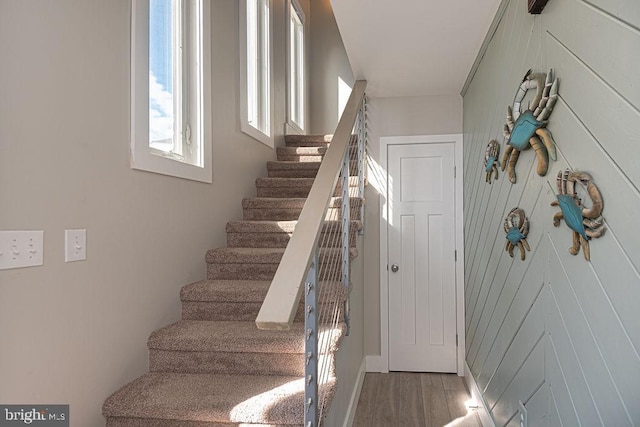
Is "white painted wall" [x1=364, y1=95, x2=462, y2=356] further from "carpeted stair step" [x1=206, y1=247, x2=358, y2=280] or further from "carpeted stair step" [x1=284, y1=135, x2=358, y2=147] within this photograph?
"carpeted stair step" [x1=206, y1=247, x2=358, y2=280]

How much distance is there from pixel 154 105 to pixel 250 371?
148cm

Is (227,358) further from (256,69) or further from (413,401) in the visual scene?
(256,69)

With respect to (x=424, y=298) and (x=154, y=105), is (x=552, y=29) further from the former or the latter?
(x=424, y=298)

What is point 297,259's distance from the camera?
135cm

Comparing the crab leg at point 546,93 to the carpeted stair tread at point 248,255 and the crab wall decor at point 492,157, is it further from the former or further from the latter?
the carpeted stair tread at point 248,255

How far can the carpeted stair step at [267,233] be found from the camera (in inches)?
117

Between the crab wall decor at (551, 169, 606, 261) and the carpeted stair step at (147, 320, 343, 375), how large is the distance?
1.12 m

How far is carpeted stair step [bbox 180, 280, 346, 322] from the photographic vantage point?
93.9 inches

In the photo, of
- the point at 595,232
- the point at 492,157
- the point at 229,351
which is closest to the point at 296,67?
the point at 492,157

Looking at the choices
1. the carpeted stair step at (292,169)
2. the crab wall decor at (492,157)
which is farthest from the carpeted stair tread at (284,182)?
the crab wall decor at (492,157)

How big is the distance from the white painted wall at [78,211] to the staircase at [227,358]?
105 mm

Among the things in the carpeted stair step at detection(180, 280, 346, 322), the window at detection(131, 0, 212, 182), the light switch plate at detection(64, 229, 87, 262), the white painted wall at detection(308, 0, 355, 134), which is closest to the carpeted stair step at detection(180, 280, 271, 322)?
the carpeted stair step at detection(180, 280, 346, 322)

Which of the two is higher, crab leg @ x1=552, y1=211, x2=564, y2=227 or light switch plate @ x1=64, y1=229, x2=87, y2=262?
crab leg @ x1=552, y1=211, x2=564, y2=227

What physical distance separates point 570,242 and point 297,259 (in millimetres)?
880
